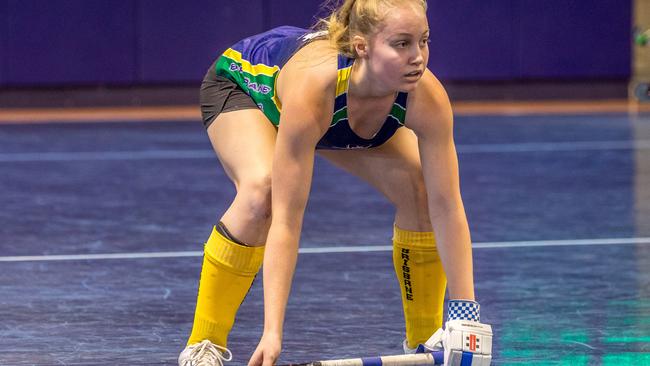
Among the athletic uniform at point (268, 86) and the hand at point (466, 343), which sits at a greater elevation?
the athletic uniform at point (268, 86)

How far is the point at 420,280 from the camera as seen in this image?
3596mm

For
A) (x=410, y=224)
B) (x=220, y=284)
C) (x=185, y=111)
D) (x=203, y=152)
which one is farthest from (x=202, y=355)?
(x=185, y=111)

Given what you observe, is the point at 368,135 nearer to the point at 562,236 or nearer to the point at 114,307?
the point at 114,307

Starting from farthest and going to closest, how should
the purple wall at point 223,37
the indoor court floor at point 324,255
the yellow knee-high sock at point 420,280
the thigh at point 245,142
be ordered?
the purple wall at point 223,37 → the indoor court floor at point 324,255 → the yellow knee-high sock at point 420,280 → the thigh at point 245,142

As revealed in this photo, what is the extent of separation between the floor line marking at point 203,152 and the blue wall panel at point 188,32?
379 centimetres

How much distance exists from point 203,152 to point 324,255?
3.71 m

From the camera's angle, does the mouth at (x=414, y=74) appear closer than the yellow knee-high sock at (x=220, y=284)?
Yes

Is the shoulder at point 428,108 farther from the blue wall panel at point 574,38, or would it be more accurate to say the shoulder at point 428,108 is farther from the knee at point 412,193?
the blue wall panel at point 574,38

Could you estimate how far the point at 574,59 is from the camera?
13.0 meters

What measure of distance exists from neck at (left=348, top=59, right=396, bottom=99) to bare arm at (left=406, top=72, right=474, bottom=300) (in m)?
0.09

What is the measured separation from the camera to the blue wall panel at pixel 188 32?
41.4 ft

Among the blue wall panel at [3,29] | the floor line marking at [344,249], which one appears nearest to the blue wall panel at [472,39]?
the blue wall panel at [3,29]

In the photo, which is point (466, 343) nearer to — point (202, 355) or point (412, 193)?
point (412, 193)

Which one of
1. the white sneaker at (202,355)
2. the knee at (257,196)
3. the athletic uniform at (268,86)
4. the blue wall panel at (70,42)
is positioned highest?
the athletic uniform at (268,86)
